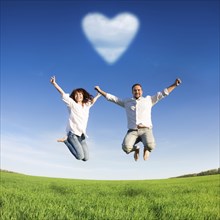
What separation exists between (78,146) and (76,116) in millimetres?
818

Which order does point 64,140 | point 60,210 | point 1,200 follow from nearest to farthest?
point 64,140 → point 60,210 → point 1,200

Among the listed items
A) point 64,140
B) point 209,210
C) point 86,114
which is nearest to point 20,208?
point 64,140

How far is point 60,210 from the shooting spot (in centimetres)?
967

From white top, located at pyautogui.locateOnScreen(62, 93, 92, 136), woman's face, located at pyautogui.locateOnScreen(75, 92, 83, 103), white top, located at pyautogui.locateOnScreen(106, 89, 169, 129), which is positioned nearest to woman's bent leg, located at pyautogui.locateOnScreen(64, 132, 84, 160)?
white top, located at pyautogui.locateOnScreen(62, 93, 92, 136)

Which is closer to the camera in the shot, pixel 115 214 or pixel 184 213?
pixel 115 214

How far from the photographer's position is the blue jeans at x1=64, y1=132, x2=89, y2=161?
8.64 m

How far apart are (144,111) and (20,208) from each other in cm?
392

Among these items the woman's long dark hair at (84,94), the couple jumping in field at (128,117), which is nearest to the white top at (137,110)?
the couple jumping in field at (128,117)

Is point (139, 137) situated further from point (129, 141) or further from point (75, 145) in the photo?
point (75, 145)

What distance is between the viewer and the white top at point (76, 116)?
30.0ft

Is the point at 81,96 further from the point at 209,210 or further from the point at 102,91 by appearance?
the point at 209,210

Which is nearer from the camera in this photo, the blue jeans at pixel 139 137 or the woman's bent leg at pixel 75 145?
the woman's bent leg at pixel 75 145

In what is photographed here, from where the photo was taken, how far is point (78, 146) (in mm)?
8789

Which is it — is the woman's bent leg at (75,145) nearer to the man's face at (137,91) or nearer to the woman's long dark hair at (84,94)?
the woman's long dark hair at (84,94)
